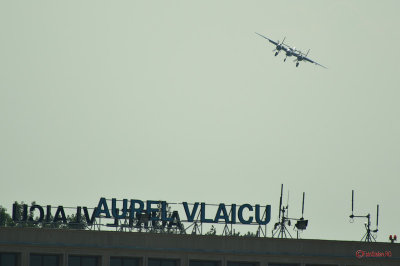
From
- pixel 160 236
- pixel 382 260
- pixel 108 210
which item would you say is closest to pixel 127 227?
pixel 108 210

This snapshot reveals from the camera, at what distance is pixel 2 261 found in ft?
324

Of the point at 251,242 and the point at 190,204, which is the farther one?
the point at 190,204

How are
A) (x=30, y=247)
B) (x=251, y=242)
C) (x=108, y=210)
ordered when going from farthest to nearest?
1. (x=108, y=210)
2. (x=251, y=242)
3. (x=30, y=247)

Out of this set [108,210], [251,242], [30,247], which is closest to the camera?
[30,247]

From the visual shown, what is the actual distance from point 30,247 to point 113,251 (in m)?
8.33

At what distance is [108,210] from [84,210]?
2648 mm

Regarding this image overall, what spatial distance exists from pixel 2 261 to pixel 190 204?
25196 mm

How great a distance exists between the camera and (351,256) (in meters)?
110

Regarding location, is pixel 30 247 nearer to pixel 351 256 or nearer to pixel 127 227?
pixel 127 227

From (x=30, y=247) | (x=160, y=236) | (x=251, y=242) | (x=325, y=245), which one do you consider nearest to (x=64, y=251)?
(x=30, y=247)

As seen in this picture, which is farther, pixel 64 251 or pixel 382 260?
pixel 382 260

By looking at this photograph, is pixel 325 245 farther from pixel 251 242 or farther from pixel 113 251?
pixel 113 251

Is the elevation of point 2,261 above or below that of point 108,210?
below

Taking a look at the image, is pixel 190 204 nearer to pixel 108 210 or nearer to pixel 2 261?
pixel 108 210
